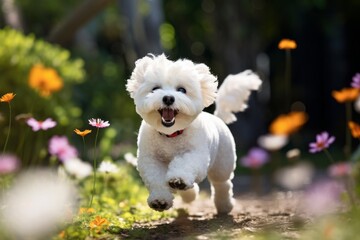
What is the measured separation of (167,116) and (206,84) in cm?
48

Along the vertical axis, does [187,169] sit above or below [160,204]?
above

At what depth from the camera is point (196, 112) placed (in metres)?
4.85

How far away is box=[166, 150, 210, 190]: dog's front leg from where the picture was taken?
4695 mm

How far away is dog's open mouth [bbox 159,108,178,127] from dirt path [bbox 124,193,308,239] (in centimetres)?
72

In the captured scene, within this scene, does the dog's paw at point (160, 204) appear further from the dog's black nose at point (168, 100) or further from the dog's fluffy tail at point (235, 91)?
the dog's fluffy tail at point (235, 91)

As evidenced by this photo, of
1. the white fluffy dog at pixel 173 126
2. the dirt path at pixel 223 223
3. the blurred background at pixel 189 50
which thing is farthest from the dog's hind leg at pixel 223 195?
the blurred background at pixel 189 50

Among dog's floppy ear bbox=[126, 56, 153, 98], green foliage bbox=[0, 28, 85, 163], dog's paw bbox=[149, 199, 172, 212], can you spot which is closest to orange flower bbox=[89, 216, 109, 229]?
dog's paw bbox=[149, 199, 172, 212]

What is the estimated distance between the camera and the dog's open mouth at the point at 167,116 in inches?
187

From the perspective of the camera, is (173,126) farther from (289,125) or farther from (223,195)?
(223,195)

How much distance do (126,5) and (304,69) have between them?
8354 millimetres

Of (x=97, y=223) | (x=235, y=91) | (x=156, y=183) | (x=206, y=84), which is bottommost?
(x=97, y=223)

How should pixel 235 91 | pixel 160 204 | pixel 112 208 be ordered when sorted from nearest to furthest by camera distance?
pixel 160 204, pixel 112 208, pixel 235 91

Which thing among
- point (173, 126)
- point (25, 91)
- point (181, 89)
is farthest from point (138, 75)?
point (25, 91)

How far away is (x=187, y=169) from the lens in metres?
4.83
